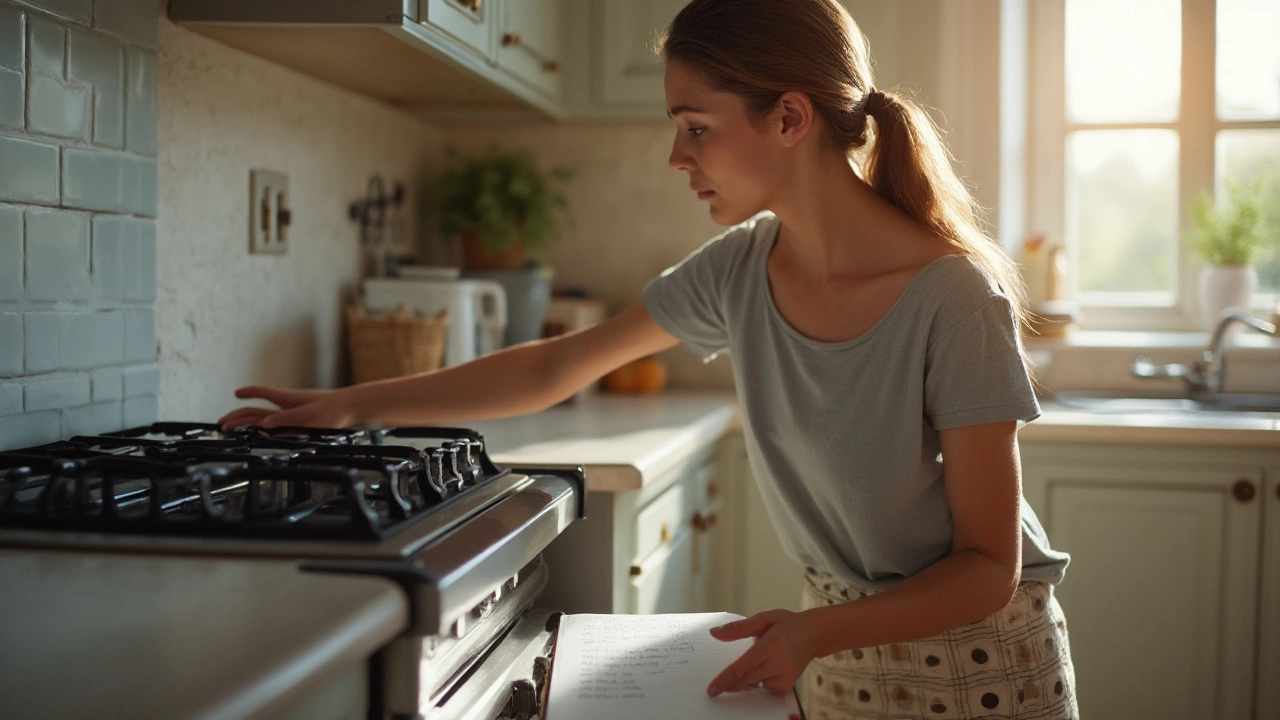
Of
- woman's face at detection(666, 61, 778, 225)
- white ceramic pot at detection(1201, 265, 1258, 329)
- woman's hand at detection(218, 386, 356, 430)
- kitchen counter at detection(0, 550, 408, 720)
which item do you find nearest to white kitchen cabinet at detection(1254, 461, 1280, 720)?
white ceramic pot at detection(1201, 265, 1258, 329)

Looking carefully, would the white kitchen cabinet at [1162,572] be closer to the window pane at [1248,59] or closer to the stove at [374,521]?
the window pane at [1248,59]

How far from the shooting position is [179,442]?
1.08 metres

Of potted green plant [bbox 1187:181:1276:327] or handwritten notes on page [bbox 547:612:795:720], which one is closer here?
handwritten notes on page [bbox 547:612:795:720]

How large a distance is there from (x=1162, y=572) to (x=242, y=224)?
171 cm

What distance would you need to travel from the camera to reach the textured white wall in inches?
60.6

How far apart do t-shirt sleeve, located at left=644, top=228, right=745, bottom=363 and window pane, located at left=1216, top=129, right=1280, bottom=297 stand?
184 centimetres

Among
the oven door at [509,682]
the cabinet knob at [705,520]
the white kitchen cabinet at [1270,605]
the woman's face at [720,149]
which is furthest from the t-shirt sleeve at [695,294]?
the white kitchen cabinet at [1270,605]

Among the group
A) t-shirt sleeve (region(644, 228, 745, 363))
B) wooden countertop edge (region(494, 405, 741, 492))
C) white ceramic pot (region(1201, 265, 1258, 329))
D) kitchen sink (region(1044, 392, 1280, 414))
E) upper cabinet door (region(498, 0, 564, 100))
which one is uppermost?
upper cabinet door (region(498, 0, 564, 100))

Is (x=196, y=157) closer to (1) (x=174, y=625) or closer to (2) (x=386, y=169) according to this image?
(2) (x=386, y=169)

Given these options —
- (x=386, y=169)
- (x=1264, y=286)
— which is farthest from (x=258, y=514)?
(x=1264, y=286)

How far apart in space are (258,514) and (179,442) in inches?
9.8

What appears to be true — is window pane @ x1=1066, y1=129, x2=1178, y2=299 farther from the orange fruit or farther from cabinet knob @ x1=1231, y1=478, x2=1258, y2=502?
the orange fruit

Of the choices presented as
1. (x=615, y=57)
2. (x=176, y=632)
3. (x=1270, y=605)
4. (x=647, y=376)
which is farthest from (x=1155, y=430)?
(x=176, y=632)

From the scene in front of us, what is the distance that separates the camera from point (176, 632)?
63 centimetres
